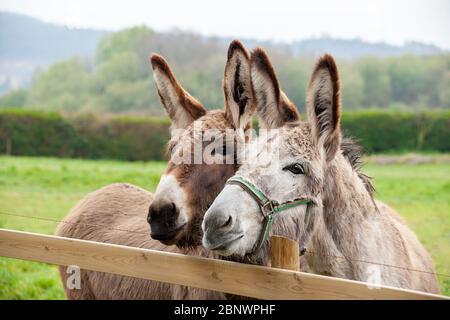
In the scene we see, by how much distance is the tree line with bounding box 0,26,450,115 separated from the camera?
3694 cm

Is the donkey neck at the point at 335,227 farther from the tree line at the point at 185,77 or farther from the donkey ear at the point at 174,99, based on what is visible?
the tree line at the point at 185,77

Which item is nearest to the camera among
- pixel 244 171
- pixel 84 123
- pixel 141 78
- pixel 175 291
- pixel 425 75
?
pixel 244 171

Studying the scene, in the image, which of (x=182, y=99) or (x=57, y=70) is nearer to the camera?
(x=182, y=99)

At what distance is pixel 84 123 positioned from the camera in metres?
22.9

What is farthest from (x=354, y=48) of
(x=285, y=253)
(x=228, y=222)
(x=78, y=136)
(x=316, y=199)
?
(x=228, y=222)

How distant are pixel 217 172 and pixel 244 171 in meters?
0.46

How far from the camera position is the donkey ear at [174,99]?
333 cm

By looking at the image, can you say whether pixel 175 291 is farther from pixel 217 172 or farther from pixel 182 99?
pixel 182 99

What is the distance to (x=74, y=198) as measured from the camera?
13.1 metres

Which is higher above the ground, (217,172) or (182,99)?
(182,99)

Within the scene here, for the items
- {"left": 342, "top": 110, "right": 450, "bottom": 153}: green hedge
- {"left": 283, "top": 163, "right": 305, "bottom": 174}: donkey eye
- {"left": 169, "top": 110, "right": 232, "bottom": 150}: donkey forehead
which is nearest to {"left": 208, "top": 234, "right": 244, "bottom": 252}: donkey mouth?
{"left": 283, "top": 163, "right": 305, "bottom": 174}: donkey eye

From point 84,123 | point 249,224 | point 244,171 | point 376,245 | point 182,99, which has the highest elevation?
point 182,99

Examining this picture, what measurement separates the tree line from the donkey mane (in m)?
31.8

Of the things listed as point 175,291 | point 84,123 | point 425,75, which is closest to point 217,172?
point 175,291
